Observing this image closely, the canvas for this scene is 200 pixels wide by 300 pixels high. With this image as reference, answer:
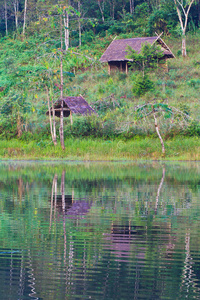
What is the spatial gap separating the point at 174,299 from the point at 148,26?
52.9 meters

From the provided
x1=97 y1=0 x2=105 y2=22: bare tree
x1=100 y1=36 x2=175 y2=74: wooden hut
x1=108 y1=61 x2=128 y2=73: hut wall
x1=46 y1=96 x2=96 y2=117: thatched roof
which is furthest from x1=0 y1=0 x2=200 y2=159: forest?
x1=100 y1=36 x2=175 y2=74: wooden hut

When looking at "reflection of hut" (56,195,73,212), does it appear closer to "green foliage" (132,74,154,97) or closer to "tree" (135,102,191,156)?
"tree" (135,102,191,156)

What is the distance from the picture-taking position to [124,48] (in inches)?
1917

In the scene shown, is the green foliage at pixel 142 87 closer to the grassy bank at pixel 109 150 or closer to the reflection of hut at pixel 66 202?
the grassy bank at pixel 109 150

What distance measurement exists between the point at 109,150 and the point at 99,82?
1924cm

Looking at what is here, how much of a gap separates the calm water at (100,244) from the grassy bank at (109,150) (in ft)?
44.8

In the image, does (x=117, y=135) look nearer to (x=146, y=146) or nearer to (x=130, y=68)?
(x=146, y=146)

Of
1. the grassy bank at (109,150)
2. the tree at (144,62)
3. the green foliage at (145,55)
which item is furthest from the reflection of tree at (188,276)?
the green foliage at (145,55)

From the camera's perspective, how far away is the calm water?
5090mm

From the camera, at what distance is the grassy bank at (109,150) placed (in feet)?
91.8

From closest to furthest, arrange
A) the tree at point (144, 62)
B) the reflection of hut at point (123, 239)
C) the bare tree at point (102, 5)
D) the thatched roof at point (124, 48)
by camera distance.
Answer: the reflection of hut at point (123, 239) → the tree at point (144, 62) → the thatched roof at point (124, 48) → the bare tree at point (102, 5)

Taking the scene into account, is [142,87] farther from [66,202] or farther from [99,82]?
[66,202]

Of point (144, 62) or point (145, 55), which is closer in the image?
point (145, 55)

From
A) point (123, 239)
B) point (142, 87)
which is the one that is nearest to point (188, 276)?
point (123, 239)
